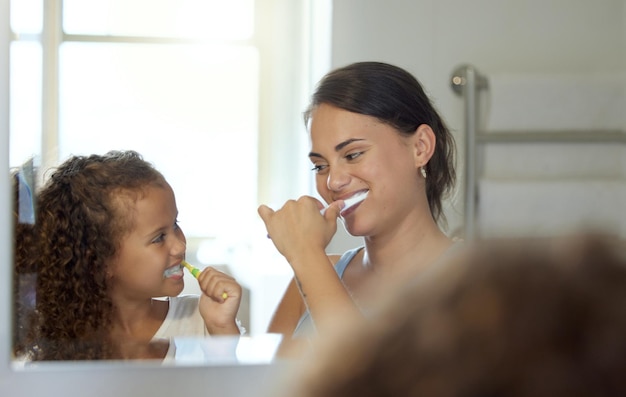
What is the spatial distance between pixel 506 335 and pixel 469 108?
57 centimetres

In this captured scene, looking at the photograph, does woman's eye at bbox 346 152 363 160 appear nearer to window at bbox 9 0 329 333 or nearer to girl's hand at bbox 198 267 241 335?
window at bbox 9 0 329 333

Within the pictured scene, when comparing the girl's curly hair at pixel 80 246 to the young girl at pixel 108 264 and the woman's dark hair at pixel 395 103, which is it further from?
the woman's dark hair at pixel 395 103

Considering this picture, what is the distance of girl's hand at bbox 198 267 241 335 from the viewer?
77 centimetres

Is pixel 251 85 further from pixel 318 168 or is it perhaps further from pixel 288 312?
pixel 288 312

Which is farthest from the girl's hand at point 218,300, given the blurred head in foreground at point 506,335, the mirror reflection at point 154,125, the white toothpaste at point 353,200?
the blurred head in foreground at point 506,335

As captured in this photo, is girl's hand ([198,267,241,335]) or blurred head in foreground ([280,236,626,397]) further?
girl's hand ([198,267,241,335])

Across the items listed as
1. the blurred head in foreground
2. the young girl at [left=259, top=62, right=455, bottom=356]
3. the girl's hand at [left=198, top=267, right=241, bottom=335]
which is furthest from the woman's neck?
the blurred head in foreground

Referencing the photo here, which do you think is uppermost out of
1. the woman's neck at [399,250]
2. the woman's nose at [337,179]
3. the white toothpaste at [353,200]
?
the woman's nose at [337,179]

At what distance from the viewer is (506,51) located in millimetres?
778

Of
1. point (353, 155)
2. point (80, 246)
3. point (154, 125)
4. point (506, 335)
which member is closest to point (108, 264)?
point (80, 246)

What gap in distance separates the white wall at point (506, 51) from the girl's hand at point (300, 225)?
0.12m

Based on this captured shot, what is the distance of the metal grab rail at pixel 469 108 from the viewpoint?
0.77m

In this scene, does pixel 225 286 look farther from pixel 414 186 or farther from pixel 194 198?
pixel 414 186

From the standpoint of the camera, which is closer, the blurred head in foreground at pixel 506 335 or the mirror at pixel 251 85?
the blurred head in foreground at pixel 506 335
